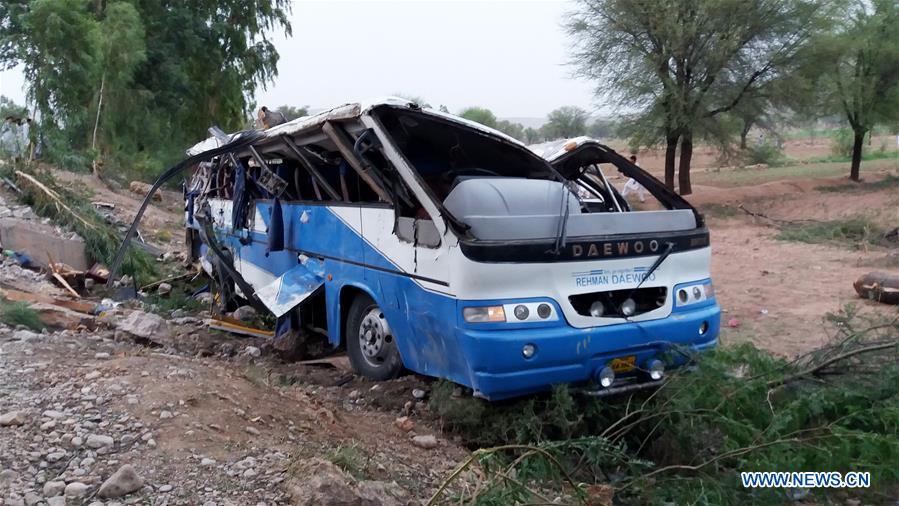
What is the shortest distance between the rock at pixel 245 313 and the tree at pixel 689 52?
1918cm

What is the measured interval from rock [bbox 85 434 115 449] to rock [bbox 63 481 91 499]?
377mm

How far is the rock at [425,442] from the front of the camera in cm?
447

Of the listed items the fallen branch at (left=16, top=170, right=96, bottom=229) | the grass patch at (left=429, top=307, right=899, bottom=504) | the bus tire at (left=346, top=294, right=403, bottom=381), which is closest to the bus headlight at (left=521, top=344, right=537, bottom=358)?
the grass patch at (left=429, top=307, right=899, bottom=504)

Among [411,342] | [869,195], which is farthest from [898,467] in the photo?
[869,195]

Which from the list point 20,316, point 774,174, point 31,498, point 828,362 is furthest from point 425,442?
point 774,174

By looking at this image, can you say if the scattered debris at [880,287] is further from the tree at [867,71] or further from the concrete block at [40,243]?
the tree at [867,71]

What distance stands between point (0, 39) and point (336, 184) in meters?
22.2

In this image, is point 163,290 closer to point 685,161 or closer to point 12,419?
point 12,419

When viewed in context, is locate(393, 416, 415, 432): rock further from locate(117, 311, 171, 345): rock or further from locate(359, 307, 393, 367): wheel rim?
locate(117, 311, 171, 345): rock

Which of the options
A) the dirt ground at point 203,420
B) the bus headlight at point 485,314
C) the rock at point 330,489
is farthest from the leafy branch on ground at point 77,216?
the rock at point 330,489

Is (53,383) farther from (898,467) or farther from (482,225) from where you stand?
(898,467)

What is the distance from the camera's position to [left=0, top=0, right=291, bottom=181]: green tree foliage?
18.5 meters

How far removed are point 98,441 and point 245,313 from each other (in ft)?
16.3

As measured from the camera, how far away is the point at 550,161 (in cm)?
623
